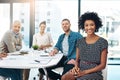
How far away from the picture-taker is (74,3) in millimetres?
7289

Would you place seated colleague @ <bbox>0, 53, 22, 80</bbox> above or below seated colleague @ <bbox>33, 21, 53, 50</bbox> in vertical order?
below

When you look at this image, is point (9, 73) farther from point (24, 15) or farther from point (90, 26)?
point (24, 15)

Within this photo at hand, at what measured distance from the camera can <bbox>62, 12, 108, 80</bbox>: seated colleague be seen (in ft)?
7.97

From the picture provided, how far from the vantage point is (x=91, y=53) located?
2477 millimetres

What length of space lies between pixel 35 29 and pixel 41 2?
0.82 m

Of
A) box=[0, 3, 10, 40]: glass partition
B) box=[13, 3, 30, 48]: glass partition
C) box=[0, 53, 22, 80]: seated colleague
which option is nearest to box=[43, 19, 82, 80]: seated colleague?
box=[0, 53, 22, 80]: seated colleague

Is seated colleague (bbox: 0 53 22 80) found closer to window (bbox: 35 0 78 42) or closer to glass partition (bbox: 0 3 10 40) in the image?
window (bbox: 35 0 78 42)

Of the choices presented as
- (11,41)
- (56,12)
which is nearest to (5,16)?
(56,12)

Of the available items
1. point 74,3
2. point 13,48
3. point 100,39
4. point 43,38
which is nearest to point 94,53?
point 100,39

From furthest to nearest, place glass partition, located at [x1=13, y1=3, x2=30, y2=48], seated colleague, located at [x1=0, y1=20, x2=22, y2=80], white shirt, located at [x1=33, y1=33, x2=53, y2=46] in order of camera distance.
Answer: glass partition, located at [x1=13, y1=3, x2=30, y2=48] → white shirt, located at [x1=33, y1=33, x2=53, y2=46] → seated colleague, located at [x1=0, y1=20, x2=22, y2=80]

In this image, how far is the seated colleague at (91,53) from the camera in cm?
243

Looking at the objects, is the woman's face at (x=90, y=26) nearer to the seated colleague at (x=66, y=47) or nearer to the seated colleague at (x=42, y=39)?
the seated colleague at (x=66, y=47)

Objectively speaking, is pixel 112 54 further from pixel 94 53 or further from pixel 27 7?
pixel 94 53

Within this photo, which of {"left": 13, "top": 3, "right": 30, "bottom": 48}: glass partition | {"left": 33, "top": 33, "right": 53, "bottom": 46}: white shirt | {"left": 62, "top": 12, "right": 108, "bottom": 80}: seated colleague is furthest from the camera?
{"left": 13, "top": 3, "right": 30, "bottom": 48}: glass partition
